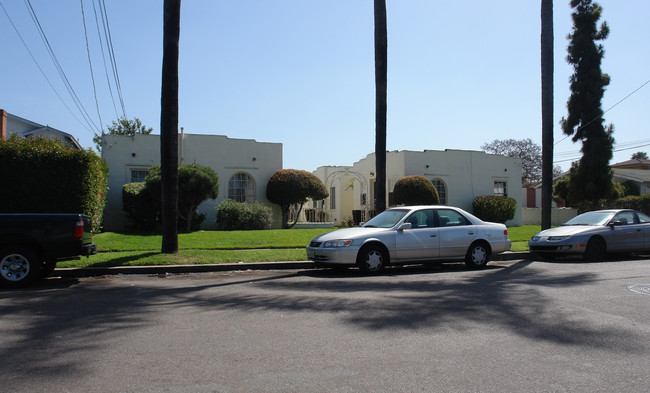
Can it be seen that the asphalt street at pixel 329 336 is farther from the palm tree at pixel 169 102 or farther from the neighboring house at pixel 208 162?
the neighboring house at pixel 208 162

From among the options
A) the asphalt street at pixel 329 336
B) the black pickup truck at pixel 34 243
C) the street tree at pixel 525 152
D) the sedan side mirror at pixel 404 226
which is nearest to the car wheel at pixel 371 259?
the sedan side mirror at pixel 404 226

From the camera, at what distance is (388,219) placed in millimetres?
11211

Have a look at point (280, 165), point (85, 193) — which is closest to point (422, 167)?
point (280, 165)

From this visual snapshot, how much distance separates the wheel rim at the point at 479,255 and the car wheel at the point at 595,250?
3464mm

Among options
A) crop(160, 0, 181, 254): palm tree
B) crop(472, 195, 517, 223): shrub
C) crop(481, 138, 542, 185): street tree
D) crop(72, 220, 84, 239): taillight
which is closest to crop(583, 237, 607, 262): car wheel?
crop(160, 0, 181, 254): palm tree

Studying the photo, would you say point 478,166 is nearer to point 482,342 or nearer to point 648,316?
point 648,316

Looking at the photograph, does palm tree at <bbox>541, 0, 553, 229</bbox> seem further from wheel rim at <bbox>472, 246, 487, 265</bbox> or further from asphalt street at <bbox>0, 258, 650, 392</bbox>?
asphalt street at <bbox>0, 258, 650, 392</bbox>

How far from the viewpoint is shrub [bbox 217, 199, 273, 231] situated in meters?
20.3

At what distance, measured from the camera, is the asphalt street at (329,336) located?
401 cm

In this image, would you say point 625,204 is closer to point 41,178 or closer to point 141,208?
point 141,208

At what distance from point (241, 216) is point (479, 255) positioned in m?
11.2

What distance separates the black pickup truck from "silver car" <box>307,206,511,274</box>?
461 cm

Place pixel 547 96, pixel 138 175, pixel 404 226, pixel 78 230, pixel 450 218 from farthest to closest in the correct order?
pixel 138 175
pixel 547 96
pixel 450 218
pixel 404 226
pixel 78 230

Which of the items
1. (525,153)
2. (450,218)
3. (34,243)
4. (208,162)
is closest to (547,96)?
(450,218)
